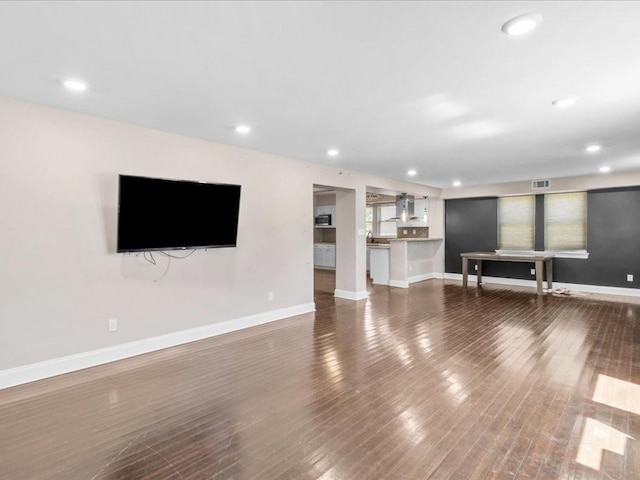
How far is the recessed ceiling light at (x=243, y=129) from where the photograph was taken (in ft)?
12.3

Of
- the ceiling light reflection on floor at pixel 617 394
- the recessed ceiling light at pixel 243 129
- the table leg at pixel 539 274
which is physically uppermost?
the recessed ceiling light at pixel 243 129

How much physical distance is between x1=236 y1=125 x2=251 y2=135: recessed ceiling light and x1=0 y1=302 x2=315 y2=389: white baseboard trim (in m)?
2.44

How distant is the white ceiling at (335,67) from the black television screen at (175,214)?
68 cm

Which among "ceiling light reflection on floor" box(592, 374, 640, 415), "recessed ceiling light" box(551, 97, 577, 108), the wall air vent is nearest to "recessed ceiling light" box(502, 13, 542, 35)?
"recessed ceiling light" box(551, 97, 577, 108)

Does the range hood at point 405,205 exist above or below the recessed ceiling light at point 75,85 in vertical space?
below

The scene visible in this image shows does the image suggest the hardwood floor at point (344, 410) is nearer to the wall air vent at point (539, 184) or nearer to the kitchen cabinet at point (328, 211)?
the wall air vent at point (539, 184)

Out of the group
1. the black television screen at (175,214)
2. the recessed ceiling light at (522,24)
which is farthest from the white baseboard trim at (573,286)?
the recessed ceiling light at (522,24)

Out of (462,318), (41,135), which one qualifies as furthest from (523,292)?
(41,135)

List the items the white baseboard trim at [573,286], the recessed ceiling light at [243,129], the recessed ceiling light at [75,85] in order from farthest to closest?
the white baseboard trim at [573,286] < the recessed ceiling light at [243,129] < the recessed ceiling light at [75,85]

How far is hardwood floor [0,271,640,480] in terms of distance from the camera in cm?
198

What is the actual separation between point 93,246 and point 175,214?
84 cm

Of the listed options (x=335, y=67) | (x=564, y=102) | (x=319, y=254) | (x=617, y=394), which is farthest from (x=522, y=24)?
(x=319, y=254)

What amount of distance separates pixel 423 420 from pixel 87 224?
351 cm

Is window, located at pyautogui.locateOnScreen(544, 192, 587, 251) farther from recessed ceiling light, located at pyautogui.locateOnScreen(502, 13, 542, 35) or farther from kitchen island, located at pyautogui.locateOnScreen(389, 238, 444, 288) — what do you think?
recessed ceiling light, located at pyautogui.locateOnScreen(502, 13, 542, 35)
